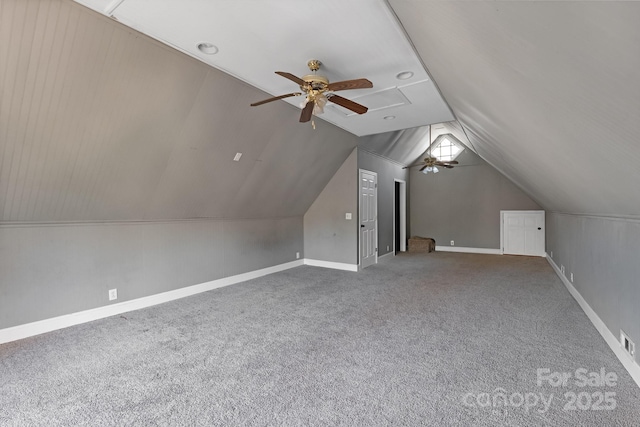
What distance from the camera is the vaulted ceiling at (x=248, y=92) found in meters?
1.23

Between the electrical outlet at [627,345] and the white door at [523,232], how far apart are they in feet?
19.9

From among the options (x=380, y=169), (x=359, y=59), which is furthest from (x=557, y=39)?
(x=380, y=169)

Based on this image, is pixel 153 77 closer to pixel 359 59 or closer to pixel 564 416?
pixel 359 59

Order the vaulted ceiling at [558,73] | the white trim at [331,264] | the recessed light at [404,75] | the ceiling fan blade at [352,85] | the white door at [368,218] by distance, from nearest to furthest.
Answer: the vaulted ceiling at [558,73] < the ceiling fan blade at [352,85] < the recessed light at [404,75] < the white trim at [331,264] < the white door at [368,218]

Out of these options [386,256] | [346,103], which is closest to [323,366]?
[346,103]

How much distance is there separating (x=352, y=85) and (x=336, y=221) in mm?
3906

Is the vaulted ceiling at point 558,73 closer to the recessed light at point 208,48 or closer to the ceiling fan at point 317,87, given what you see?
the ceiling fan at point 317,87

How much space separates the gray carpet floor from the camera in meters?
1.82

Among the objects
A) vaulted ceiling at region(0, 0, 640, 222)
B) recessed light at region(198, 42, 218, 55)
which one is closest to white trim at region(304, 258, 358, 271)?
vaulted ceiling at region(0, 0, 640, 222)

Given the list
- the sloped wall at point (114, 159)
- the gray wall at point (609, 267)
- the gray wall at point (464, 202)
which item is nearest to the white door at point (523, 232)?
the gray wall at point (464, 202)

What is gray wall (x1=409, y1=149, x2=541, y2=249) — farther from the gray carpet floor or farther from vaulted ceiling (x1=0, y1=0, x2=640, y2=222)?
vaulted ceiling (x1=0, y1=0, x2=640, y2=222)

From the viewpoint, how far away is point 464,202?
848 cm

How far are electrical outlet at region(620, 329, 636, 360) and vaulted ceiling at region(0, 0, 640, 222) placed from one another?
0.97 m

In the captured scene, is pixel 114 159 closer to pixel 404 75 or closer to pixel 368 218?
pixel 404 75
